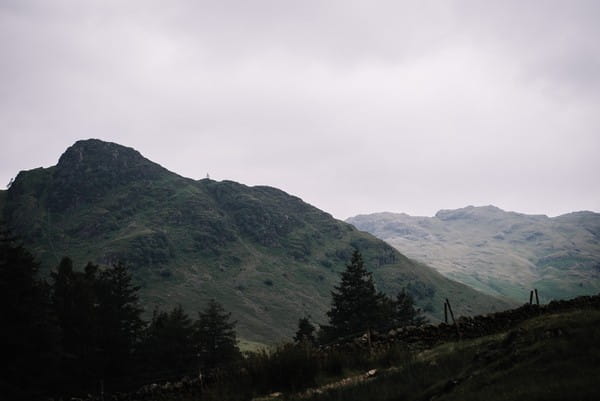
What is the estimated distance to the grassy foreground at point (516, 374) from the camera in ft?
23.7

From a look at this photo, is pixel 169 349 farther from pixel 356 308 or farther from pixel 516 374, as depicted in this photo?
pixel 516 374

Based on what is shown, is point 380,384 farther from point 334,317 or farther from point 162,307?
point 162,307

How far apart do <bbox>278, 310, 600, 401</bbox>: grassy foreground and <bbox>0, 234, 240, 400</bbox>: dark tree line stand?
1008 cm

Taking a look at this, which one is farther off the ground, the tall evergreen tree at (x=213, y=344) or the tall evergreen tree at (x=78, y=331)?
the tall evergreen tree at (x=78, y=331)

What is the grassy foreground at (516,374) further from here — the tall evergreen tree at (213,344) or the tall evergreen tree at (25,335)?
the tall evergreen tree at (213,344)

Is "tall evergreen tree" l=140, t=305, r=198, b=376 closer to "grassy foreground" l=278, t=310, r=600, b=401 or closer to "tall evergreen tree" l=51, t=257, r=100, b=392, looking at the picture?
"tall evergreen tree" l=51, t=257, r=100, b=392

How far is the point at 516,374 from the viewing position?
838 centimetres

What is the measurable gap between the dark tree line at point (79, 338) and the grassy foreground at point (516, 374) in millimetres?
10077

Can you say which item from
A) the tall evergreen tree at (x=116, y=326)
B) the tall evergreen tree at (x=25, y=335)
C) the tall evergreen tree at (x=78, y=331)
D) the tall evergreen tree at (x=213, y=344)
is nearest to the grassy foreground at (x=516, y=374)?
the tall evergreen tree at (x=25, y=335)

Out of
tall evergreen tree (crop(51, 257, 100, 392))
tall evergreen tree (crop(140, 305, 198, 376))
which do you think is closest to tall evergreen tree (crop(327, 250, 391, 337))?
tall evergreen tree (crop(140, 305, 198, 376))

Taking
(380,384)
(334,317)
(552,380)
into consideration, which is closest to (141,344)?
(334,317)

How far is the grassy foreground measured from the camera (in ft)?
→ 23.7

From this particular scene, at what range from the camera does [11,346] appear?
2950 cm

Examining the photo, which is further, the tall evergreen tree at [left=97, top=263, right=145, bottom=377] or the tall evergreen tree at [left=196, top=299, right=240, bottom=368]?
the tall evergreen tree at [left=196, top=299, right=240, bottom=368]
